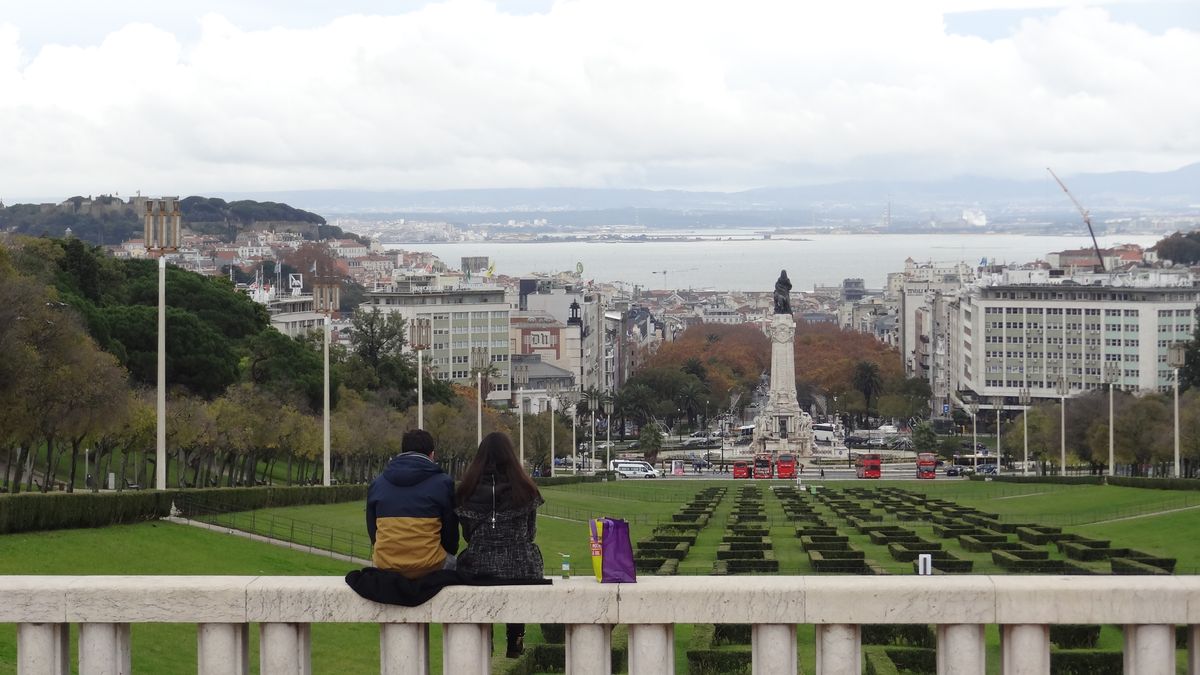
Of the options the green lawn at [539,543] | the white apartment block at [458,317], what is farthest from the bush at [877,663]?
the white apartment block at [458,317]

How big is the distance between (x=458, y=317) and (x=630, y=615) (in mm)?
144406

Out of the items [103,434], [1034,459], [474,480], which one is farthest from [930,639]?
[1034,459]

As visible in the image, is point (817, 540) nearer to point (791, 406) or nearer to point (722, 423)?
point (791, 406)

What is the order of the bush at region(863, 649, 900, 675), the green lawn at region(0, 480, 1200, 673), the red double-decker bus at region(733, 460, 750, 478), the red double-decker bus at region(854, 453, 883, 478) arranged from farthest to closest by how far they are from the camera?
the red double-decker bus at region(733, 460, 750, 478) < the red double-decker bus at region(854, 453, 883, 478) < the green lawn at region(0, 480, 1200, 673) < the bush at region(863, 649, 900, 675)

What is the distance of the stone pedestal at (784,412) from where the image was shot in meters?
112

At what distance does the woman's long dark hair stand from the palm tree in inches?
5627

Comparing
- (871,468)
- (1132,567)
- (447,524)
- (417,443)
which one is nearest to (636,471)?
(871,468)

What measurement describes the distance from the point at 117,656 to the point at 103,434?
3392 cm

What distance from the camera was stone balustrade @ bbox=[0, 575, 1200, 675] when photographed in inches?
460

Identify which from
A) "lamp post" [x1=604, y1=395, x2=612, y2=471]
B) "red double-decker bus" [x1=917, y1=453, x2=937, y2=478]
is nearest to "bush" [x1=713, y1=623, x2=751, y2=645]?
"red double-decker bus" [x1=917, y1=453, x2=937, y2=478]

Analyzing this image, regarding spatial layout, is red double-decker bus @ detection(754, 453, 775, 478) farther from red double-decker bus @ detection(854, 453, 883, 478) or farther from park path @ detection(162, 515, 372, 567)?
park path @ detection(162, 515, 372, 567)

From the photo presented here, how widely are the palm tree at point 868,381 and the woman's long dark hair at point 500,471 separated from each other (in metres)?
143

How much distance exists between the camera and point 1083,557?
3173cm

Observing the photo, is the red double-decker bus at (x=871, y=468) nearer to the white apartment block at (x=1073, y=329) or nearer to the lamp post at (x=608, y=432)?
the lamp post at (x=608, y=432)
